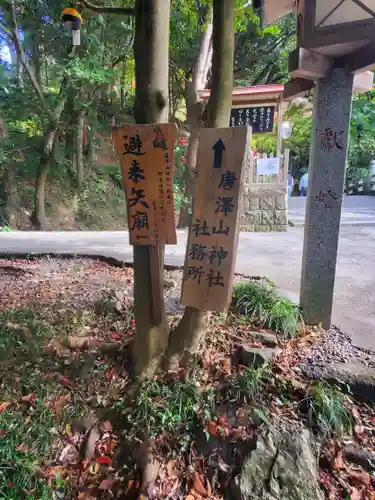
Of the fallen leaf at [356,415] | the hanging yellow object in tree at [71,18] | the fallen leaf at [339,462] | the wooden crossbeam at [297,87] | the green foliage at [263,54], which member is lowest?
the fallen leaf at [339,462]

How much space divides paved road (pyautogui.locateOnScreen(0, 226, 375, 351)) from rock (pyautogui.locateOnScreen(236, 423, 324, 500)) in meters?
1.22

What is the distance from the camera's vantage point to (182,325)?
2.85 metres

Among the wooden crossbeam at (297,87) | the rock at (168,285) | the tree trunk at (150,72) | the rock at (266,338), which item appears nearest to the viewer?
the tree trunk at (150,72)

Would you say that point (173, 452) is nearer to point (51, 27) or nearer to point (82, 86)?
point (82, 86)

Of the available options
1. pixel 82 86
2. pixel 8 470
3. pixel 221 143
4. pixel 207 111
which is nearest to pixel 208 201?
pixel 221 143

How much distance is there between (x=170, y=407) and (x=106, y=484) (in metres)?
0.62

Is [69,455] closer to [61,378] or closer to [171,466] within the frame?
[61,378]

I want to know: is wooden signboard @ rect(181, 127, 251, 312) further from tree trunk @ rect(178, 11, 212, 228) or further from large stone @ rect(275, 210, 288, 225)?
large stone @ rect(275, 210, 288, 225)

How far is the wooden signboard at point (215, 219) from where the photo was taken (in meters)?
2.24

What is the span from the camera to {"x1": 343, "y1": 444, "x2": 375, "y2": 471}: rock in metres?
2.34

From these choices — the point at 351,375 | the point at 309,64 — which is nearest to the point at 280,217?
the point at 309,64

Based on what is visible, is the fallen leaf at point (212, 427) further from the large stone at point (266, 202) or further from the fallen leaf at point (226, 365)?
the large stone at point (266, 202)

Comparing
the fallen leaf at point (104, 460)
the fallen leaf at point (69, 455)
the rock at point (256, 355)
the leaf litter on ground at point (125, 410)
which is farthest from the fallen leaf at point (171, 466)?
the rock at point (256, 355)

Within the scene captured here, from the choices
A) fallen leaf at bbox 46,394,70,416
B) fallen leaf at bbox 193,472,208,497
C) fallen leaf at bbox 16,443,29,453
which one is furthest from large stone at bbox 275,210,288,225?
fallen leaf at bbox 16,443,29,453
